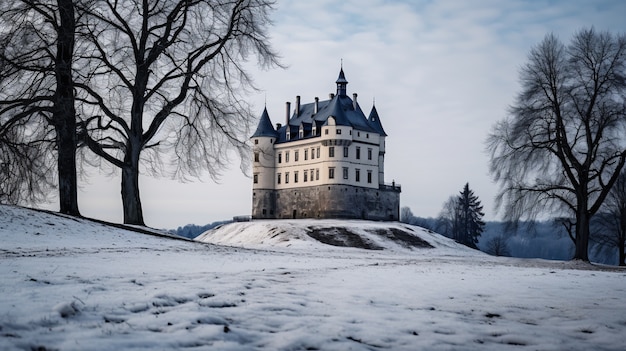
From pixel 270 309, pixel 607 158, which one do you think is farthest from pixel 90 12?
pixel 607 158

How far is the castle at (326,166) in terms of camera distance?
6550cm

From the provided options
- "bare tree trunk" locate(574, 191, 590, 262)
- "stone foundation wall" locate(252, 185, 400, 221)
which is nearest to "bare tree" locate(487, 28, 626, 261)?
"bare tree trunk" locate(574, 191, 590, 262)

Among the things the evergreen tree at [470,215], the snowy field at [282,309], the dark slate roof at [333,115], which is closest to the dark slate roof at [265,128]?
the dark slate roof at [333,115]

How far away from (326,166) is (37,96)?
45.4 m

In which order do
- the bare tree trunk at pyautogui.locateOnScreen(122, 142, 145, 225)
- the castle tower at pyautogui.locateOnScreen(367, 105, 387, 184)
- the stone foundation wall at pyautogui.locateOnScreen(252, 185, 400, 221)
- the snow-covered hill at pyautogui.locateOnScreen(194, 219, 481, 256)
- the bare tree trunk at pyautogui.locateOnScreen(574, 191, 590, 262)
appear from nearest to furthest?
the bare tree trunk at pyautogui.locateOnScreen(122, 142, 145, 225) → the bare tree trunk at pyautogui.locateOnScreen(574, 191, 590, 262) → the snow-covered hill at pyautogui.locateOnScreen(194, 219, 481, 256) → the stone foundation wall at pyautogui.locateOnScreen(252, 185, 400, 221) → the castle tower at pyautogui.locateOnScreen(367, 105, 387, 184)

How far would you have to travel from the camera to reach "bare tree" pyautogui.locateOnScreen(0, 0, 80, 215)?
2097 centimetres

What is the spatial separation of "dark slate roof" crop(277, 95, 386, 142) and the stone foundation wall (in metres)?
7.20

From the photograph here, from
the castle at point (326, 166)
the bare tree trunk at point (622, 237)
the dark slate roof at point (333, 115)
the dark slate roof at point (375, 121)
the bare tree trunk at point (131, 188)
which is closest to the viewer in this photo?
the bare tree trunk at point (131, 188)

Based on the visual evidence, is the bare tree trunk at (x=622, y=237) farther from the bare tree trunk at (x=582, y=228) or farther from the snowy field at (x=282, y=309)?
the snowy field at (x=282, y=309)

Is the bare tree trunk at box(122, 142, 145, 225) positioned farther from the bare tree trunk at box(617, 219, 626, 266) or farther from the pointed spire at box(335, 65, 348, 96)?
the pointed spire at box(335, 65, 348, 96)

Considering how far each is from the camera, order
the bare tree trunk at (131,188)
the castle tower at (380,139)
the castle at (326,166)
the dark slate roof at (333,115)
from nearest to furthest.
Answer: the bare tree trunk at (131,188)
the castle at (326,166)
the dark slate roof at (333,115)
the castle tower at (380,139)

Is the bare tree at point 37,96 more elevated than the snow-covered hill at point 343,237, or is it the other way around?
the bare tree at point 37,96

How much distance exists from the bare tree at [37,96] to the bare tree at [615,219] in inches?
1167

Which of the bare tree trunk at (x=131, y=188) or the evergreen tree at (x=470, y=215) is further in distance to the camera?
the evergreen tree at (x=470, y=215)
